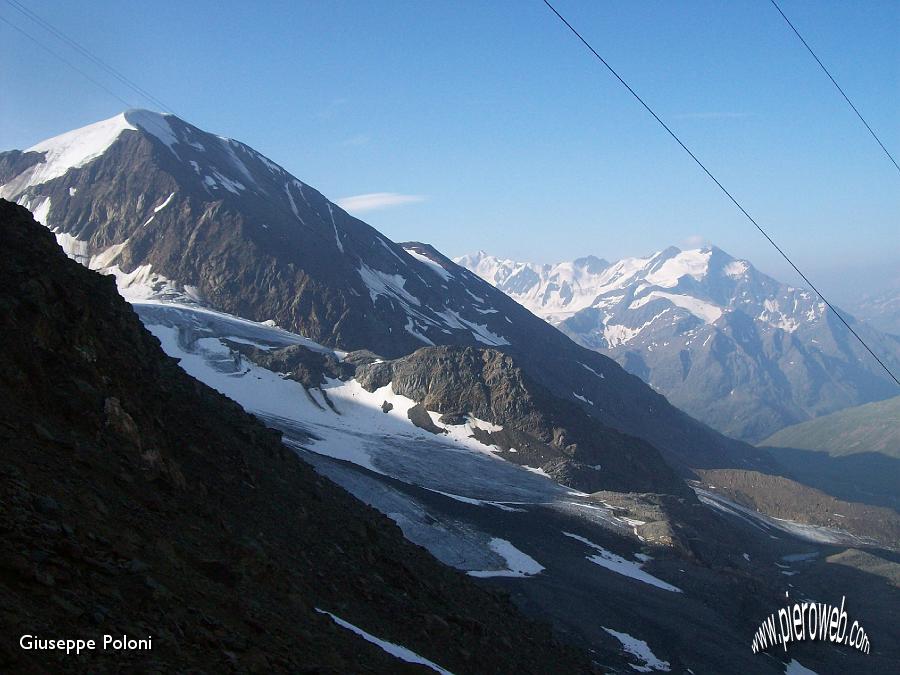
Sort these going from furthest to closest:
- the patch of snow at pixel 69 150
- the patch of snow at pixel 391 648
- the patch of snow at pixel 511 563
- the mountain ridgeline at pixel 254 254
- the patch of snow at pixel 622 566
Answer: the patch of snow at pixel 69 150 < the mountain ridgeline at pixel 254 254 < the patch of snow at pixel 622 566 < the patch of snow at pixel 511 563 < the patch of snow at pixel 391 648

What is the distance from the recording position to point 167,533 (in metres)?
15.7

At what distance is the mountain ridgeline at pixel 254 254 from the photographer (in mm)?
144250

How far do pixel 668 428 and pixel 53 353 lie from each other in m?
182

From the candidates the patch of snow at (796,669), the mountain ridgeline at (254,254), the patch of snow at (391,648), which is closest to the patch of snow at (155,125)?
the mountain ridgeline at (254,254)

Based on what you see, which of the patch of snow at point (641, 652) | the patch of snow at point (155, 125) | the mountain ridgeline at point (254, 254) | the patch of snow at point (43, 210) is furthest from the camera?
the patch of snow at point (155, 125)

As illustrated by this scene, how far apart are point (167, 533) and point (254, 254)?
140 metres

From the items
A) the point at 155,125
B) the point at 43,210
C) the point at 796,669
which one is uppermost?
the point at 155,125

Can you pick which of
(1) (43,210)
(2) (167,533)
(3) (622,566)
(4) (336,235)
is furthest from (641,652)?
(4) (336,235)

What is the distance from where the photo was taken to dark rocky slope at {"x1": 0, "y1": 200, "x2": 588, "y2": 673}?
10.9 meters

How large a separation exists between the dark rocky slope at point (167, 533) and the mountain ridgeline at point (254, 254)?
9343 centimetres

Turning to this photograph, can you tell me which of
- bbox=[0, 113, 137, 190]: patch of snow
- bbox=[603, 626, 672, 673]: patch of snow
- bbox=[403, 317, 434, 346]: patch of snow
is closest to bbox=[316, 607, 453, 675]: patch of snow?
bbox=[603, 626, 672, 673]: patch of snow

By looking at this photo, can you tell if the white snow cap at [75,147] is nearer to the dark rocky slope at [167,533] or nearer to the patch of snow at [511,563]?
the patch of snow at [511,563]

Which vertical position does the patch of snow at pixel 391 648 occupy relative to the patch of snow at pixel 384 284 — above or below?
below

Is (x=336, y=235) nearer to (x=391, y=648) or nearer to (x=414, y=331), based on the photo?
(x=414, y=331)
